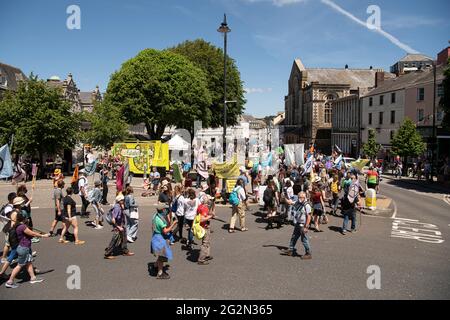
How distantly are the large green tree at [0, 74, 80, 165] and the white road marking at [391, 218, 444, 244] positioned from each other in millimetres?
22042

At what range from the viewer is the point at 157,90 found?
39.8 m

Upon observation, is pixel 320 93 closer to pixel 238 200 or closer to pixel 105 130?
pixel 105 130

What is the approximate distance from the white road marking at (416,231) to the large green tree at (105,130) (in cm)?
2381

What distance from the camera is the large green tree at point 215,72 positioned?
1935 inches

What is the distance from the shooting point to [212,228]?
13.2 metres

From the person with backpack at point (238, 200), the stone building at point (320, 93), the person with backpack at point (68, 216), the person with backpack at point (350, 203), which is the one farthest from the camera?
the stone building at point (320, 93)

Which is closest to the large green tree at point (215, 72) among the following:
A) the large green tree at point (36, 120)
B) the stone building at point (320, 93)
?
the large green tree at point (36, 120)

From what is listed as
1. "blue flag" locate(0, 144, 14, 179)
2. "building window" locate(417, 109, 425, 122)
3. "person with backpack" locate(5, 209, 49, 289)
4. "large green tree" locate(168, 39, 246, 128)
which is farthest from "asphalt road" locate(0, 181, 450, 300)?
"large green tree" locate(168, 39, 246, 128)

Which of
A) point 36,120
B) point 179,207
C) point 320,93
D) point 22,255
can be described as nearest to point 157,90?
point 36,120

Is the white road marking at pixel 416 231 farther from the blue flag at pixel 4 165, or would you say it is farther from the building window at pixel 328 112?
the building window at pixel 328 112

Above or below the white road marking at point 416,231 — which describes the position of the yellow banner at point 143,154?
above

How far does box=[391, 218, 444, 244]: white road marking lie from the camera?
1238cm

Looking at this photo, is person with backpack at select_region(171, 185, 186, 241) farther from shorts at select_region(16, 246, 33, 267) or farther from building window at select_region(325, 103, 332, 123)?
building window at select_region(325, 103, 332, 123)
